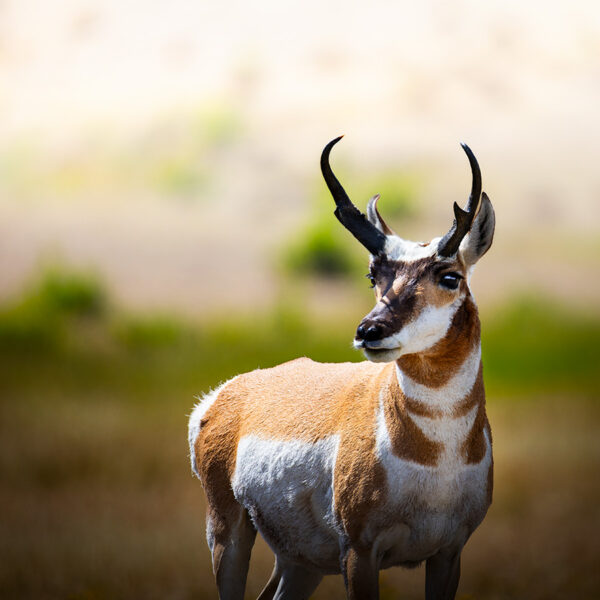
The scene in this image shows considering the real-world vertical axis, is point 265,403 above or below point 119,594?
above

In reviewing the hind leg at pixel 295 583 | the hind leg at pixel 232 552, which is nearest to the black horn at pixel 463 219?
the hind leg at pixel 232 552

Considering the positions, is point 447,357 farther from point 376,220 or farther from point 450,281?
point 376,220

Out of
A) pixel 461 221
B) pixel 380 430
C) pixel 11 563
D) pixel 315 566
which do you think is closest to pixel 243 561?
pixel 315 566

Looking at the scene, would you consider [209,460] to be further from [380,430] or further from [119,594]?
[119,594]

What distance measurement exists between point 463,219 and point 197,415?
2.97 m

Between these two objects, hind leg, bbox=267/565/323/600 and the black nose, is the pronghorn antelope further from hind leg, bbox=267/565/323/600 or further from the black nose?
hind leg, bbox=267/565/323/600

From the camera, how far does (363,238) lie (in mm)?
6180

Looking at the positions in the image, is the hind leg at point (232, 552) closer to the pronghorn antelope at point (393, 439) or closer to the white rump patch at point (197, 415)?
the pronghorn antelope at point (393, 439)

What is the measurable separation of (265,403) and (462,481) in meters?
1.69

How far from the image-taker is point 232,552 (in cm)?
715

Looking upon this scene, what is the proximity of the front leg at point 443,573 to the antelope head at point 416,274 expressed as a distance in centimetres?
153

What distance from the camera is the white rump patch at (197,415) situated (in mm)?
7703

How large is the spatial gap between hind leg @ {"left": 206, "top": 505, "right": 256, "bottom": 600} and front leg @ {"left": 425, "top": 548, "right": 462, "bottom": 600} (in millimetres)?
1450

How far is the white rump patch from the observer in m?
7.70
